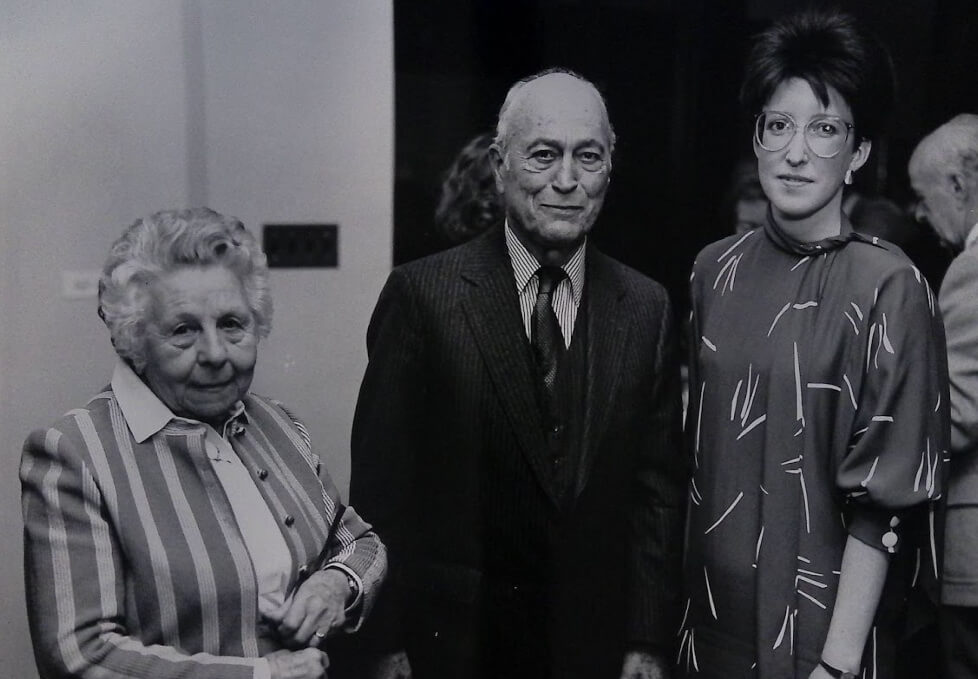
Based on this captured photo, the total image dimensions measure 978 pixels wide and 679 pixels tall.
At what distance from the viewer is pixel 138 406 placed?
1818 mm

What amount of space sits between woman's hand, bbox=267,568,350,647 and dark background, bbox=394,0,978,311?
28.8 inches

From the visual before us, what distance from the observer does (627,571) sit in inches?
90.9

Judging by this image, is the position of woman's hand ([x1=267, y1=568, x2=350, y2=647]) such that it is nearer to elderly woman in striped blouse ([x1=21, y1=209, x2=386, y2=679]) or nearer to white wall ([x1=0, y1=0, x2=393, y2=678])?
elderly woman in striped blouse ([x1=21, y1=209, x2=386, y2=679])

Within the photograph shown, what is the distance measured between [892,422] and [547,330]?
0.76 meters

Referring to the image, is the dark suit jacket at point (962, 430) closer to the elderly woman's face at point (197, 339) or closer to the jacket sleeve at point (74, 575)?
the elderly woman's face at point (197, 339)

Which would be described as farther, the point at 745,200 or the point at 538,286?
the point at 745,200

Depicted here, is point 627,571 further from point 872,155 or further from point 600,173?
point 872,155

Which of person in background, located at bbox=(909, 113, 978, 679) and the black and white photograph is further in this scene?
person in background, located at bbox=(909, 113, 978, 679)

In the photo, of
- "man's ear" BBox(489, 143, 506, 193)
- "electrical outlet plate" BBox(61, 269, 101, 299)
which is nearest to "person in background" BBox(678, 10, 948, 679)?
"man's ear" BBox(489, 143, 506, 193)

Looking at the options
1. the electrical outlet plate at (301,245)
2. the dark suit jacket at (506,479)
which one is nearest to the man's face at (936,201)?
the dark suit jacket at (506,479)

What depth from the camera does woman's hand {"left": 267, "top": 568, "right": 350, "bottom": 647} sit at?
73.9 inches

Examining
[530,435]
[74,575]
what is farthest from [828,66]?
[74,575]

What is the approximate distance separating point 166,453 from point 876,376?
4.72 ft

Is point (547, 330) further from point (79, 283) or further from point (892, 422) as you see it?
point (79, 283)
